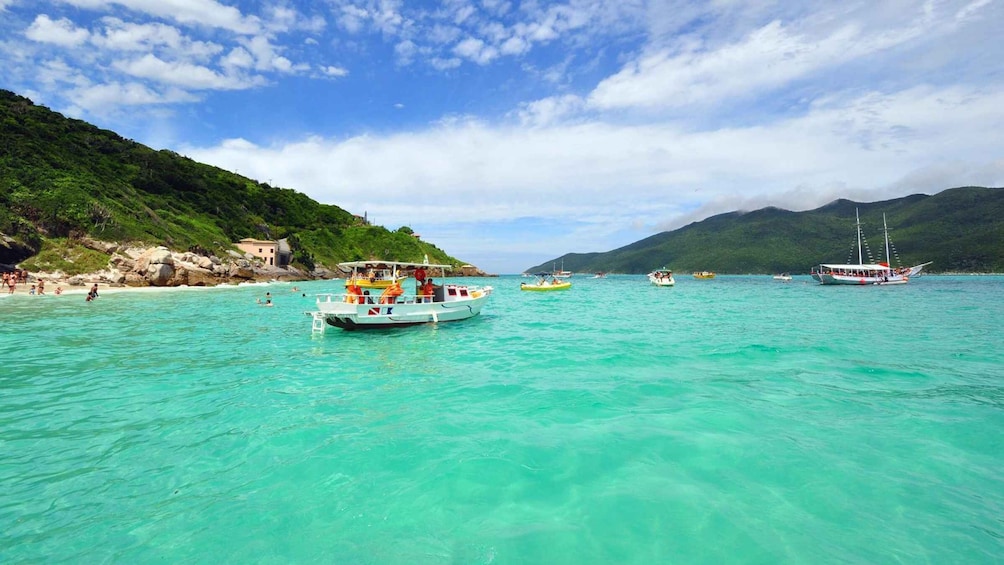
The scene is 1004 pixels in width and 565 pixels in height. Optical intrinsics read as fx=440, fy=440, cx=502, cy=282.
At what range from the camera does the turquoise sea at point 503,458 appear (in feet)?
16.2

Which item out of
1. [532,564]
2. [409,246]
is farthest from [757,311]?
[409,246]

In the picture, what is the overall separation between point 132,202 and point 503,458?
9012 centimetres

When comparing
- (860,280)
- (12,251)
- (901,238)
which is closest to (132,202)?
(12,251)

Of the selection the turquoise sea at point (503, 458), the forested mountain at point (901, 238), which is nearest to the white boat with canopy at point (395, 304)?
the turquoise sea at point (503, 458)

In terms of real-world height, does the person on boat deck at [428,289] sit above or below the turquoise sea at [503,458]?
above

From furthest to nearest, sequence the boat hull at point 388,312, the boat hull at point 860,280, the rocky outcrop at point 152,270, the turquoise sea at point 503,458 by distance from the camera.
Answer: the boat hull at point 860,280, the rocky outcrop at point 152,270, the boat hull at point 388,312, the turquoise sea at point 503,458

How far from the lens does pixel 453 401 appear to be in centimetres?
1054

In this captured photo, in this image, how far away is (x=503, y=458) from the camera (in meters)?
7.20

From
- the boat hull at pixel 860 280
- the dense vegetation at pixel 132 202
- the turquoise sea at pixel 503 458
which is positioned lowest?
the boat hull at pixel 860 280

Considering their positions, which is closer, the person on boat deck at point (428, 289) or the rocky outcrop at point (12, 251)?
the person on boat deck at point (428, 289)

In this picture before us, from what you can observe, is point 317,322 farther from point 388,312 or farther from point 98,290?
point 98,290

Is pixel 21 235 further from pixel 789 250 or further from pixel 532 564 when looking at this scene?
pixel 789 250

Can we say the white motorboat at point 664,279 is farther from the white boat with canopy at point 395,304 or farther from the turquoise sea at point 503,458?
the turquoise sea at point 503,458

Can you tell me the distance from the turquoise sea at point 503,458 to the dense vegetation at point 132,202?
2189 inches
